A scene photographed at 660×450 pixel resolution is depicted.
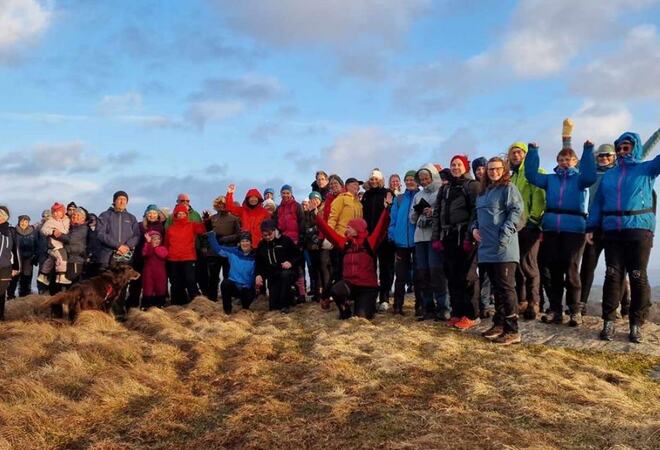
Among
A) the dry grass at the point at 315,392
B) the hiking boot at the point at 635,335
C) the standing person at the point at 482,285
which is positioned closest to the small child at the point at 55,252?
the dry grass at the point at 315,392

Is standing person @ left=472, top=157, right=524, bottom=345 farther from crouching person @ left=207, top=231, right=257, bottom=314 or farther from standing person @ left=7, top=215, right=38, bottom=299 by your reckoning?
standing person @ left=7, top=215, right=38, bottom=299

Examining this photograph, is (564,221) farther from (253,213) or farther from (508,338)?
(253,213)

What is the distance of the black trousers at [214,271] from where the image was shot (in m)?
12.7

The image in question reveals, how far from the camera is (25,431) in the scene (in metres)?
4.91

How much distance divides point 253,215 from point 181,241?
1.66 metres

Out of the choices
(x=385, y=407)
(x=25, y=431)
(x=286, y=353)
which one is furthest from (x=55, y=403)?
(x=385, y=407)

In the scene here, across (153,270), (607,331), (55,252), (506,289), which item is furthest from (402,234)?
(55,252)

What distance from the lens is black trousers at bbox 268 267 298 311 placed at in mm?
11320

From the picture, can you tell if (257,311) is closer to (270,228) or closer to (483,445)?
(270,228)

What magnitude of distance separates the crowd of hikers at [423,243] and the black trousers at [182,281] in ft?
0.10

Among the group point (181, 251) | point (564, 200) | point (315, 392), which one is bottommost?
point (315, 392)

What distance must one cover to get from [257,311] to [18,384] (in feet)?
19.1

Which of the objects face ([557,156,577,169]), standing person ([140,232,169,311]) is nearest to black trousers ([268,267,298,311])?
standing person ([140,232,169,311])

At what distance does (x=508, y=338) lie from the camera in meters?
7.72
